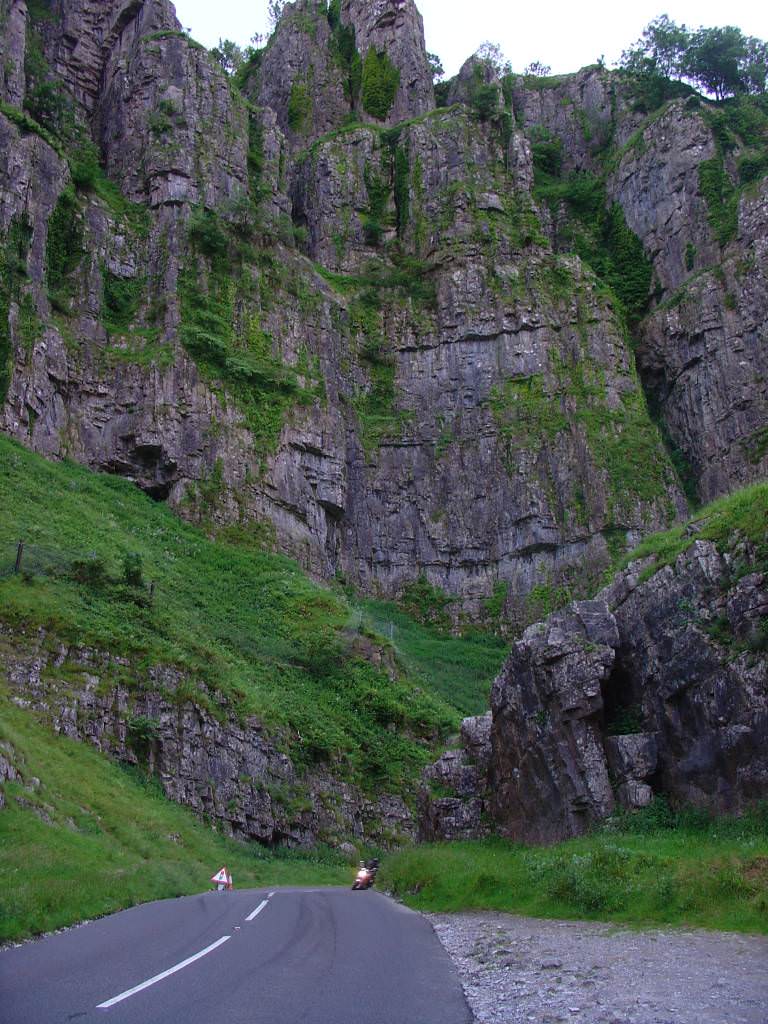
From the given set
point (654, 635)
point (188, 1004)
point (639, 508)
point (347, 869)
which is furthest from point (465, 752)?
point (639, 508)

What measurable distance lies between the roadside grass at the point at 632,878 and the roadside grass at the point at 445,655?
2225 centimetres

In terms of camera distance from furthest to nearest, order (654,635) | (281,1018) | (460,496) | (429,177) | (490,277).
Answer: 1. (429,177)
2. (490,277)
3. (460,496)
4. (654,635)
5. (281,1018)

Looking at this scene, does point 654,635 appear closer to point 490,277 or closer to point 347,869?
point 347,869

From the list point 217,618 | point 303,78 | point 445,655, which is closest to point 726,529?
point 217,618

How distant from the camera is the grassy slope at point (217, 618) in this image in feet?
90.0

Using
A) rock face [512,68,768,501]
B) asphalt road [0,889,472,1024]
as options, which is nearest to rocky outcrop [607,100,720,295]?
rock face [512,68,768,501]

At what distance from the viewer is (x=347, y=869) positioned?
25.9 metres

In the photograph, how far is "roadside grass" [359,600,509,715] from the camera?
40.5 m

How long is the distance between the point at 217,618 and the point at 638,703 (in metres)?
20.7

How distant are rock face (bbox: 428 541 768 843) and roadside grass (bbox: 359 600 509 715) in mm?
19299

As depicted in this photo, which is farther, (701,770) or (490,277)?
(490,277)

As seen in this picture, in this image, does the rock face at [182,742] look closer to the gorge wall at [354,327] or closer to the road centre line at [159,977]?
the road centre line at [159,977]

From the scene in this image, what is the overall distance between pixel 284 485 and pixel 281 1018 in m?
41.4

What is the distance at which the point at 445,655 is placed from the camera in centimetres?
4553
